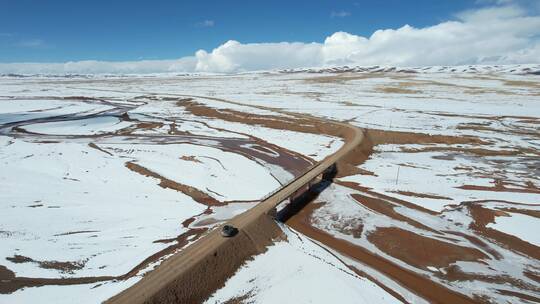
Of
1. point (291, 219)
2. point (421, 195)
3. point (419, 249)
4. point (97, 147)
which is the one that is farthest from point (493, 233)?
point (97, 147)

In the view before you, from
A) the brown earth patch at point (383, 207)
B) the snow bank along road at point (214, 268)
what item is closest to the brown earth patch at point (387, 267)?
the snow bank along road at point (214, 268)

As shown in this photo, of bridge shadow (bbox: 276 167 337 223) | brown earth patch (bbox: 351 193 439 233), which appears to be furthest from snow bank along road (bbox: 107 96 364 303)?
brown earth patch (bbox: 351 193 439 233)

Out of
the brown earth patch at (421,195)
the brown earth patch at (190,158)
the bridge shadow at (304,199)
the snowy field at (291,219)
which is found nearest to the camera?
the snowy field at (291,219)

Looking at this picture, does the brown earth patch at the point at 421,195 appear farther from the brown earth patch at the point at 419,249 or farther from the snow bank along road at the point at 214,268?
the snow bank along road at the point at 214,268

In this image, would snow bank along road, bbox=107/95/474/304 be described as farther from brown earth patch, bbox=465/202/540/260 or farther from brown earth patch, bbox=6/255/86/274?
brown earth patch, bbox=465/202/540/260

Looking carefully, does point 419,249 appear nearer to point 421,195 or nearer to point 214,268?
point 421,195
